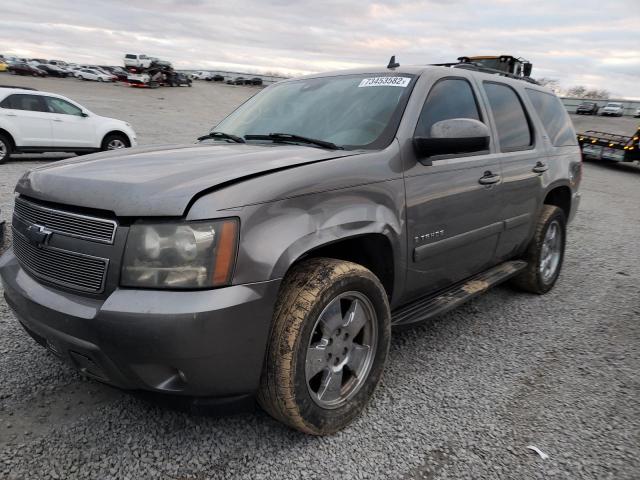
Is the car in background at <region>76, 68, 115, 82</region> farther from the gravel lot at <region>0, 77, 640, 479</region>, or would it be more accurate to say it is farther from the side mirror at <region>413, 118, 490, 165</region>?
the side mirror at <region>413, 118, 490, 165</region>

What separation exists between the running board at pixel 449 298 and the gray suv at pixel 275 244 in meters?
0.02

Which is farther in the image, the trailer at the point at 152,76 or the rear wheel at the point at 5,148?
the trailer at the point at 152,76

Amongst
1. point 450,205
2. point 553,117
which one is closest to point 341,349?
point 450,205

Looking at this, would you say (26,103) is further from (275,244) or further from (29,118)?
(275,244)

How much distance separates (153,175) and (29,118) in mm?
11019

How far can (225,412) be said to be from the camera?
2.06 meters

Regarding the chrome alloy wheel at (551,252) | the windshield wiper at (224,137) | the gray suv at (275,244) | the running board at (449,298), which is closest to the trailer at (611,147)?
the chrome alloy wheel at (551,252)

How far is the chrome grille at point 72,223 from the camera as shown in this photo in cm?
196

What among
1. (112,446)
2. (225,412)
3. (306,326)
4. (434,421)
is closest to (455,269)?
(434,421)

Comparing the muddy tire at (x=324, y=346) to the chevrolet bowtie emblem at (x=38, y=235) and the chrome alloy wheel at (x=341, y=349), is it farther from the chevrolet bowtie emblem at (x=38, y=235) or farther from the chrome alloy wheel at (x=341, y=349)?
the chevrolet bowtie emblem at (x=38, y=235)

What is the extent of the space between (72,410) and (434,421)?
1.84 metres

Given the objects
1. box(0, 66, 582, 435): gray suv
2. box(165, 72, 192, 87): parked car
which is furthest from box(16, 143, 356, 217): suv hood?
box(165, 72, 192, 87): parked car

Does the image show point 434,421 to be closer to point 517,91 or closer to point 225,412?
point 225,412

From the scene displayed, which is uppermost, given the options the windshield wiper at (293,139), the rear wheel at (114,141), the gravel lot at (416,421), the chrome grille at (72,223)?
the windshield wiper at (293,139)
